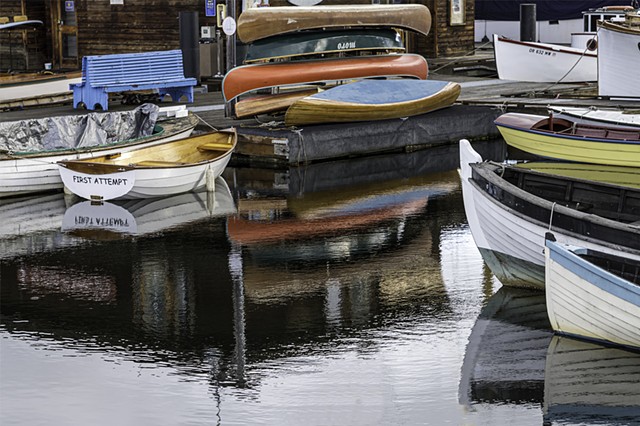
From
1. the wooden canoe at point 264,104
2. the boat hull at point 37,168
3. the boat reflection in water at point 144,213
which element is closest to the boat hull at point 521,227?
the boat reflection in water at point 144,213

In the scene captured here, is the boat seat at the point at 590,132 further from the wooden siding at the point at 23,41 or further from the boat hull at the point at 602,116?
the wooden siding at the point at 23,41

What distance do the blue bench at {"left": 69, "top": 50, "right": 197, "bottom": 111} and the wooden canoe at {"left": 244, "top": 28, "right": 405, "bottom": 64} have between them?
3.77 metres

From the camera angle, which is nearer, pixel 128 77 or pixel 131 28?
pixel 128 77

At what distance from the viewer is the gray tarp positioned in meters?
19.0

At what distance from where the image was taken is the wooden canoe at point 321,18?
22.0m

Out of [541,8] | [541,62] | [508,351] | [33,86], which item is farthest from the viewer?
[541,8]

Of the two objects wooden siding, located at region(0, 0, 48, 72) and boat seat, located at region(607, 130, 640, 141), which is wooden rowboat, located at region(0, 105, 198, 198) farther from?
wooden siding, located at region(0, 0, 48, 72)

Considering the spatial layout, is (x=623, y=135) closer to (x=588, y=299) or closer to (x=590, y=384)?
(x=588, y=299)

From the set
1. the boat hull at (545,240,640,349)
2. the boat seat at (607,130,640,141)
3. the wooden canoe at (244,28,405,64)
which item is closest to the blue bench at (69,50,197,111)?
the wooden canoe at (244,28,405,64)

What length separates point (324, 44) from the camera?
75.7 ft

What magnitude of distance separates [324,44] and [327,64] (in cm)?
43

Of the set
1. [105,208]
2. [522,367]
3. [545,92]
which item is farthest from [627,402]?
[545,92]

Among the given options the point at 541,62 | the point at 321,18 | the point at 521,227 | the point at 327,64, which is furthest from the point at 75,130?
the point at 541,62

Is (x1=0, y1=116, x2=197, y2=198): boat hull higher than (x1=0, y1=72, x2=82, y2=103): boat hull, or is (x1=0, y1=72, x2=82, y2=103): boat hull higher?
(x1=0, y1=72, x2=82, y2=103): boat hull
